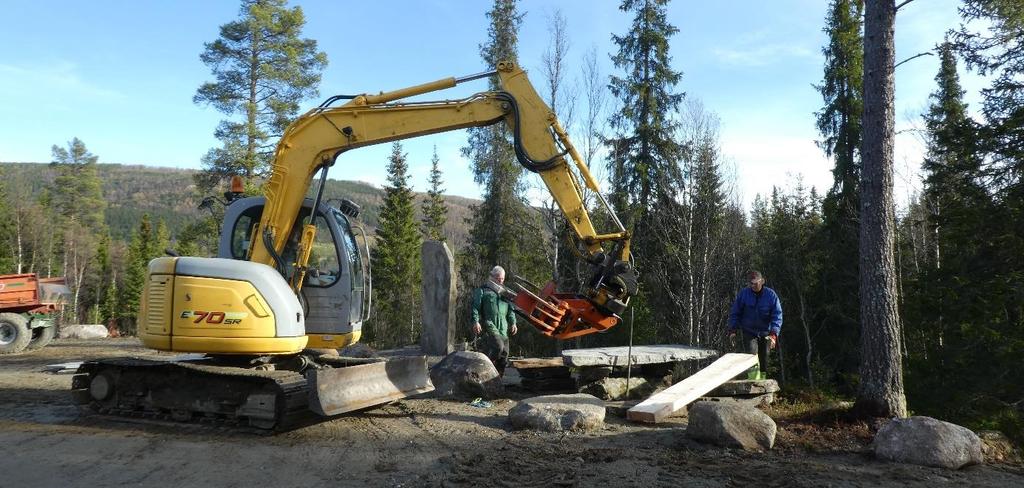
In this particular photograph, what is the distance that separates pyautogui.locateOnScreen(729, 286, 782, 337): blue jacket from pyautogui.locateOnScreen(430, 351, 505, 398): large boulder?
340 cm

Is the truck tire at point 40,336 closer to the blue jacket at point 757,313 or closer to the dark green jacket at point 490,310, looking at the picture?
the dark green jacket at point 490,310

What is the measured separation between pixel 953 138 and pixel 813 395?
6339 millimetres

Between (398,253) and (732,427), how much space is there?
30.0m

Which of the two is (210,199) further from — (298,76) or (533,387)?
(298,76)

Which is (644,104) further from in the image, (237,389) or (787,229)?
(237,389)

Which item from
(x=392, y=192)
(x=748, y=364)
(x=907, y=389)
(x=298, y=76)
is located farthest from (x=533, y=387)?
(x=392, y=192)

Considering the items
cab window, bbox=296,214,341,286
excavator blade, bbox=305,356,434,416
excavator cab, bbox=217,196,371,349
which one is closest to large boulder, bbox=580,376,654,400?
excavator blade, bbox=305,356,434,416

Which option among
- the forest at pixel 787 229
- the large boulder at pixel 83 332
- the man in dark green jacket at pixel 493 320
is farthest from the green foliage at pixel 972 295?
the large boulder at pixel 83 332

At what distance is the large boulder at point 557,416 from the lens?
7.16m

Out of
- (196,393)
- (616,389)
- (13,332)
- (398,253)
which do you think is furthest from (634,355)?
(398,253)

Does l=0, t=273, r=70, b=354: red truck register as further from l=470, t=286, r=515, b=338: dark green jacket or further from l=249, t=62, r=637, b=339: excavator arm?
l=470, t=286, r=515, b=338: dark green jacket

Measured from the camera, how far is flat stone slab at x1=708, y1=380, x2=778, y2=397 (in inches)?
337

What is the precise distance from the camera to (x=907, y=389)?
12.2m

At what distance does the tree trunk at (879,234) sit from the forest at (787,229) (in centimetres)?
2
